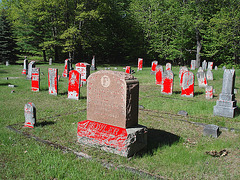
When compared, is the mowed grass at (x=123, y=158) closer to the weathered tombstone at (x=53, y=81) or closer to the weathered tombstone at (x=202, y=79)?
the weathered tombstone at (x=53, y=81)

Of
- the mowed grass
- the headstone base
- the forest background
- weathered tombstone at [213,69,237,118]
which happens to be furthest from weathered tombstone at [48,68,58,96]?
the forest background

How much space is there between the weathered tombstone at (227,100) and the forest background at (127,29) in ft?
72.0

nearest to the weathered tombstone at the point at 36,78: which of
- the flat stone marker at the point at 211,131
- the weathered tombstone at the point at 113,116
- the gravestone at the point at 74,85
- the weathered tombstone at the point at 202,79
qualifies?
the gravestone at the point at 74,85

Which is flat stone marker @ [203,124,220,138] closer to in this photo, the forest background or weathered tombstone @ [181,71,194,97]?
weathered tombstone @ [181,71,194,97]

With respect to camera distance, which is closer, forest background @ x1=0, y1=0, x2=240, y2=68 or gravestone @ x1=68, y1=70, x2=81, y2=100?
gravestone @ x1=68, y1=70, x2=81, y2=100

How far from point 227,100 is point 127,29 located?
104ft

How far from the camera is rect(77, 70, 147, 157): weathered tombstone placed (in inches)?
180

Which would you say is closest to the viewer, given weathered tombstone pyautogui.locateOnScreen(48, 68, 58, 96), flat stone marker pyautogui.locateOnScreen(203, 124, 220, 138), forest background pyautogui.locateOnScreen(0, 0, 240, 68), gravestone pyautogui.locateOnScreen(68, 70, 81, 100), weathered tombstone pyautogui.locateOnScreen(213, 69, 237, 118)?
flat stone marker pyautogui.locateOnScreen(203, 124, 220, 138)

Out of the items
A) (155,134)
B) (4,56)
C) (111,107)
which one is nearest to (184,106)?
(155,134)

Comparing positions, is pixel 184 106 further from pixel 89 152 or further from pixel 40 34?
pixel 40 34

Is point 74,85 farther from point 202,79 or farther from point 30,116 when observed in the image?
point 202,79

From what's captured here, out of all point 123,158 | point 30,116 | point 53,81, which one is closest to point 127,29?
point 53,81

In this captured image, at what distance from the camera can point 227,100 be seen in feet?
26.0

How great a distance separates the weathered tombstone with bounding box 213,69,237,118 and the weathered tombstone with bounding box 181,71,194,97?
2.83 m
